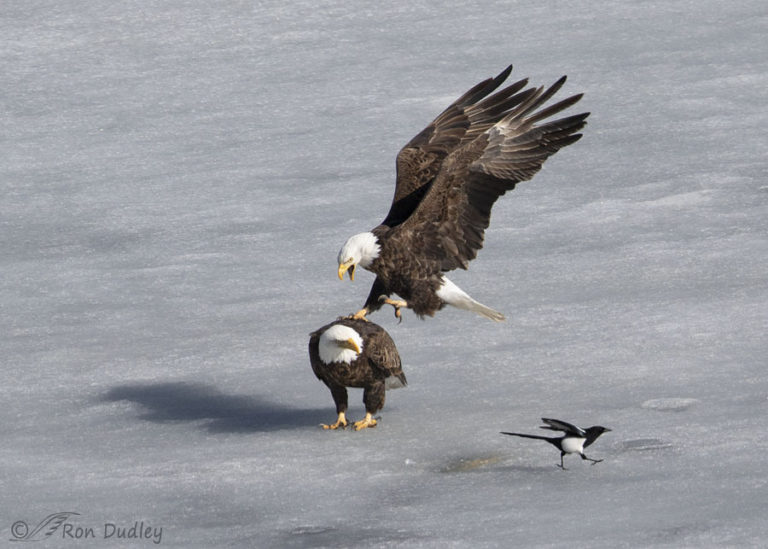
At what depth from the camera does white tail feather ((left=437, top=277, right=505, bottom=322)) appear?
22.5 ft

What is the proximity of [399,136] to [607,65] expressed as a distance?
5.90 ft

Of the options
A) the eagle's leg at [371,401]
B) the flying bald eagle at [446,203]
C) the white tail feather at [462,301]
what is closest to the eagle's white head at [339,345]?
the eagle's leg at [371,401]

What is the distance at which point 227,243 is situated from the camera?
8.51 metres

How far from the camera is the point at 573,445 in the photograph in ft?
17.3

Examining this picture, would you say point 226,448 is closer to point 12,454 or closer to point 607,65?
point 12,454

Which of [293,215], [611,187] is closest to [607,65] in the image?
[611,187]

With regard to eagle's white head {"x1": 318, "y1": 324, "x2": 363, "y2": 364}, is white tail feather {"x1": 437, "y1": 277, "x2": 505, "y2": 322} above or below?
above

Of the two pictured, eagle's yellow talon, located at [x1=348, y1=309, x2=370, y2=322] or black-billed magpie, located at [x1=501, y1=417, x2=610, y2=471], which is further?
eagle's yellow talon, located at [x1=348, y1=309, x2=370, y2=322]

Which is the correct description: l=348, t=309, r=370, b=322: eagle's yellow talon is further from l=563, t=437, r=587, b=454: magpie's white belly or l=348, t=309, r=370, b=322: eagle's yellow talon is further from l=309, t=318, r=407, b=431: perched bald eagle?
l=563, t=437, r=587, b=454: magpie's white belly

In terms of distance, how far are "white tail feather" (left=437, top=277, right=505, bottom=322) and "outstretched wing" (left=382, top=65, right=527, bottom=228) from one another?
43cm

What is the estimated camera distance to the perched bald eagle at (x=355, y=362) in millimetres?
6082

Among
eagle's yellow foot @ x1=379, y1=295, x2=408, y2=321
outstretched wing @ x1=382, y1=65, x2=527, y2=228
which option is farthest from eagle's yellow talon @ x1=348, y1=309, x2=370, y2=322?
outstretched wing @ x1=382, y1=65, x2=527, y2=228

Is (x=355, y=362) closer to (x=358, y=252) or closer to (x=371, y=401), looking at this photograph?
(x=371, y=401)

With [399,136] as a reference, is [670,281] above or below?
below
